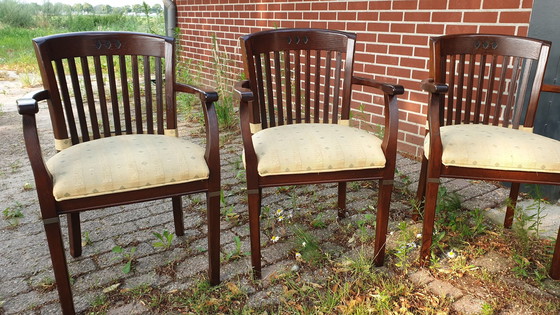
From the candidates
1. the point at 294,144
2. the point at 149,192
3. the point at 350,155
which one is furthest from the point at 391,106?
the point at 149,192

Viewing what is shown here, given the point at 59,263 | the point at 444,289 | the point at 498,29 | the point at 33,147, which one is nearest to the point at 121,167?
the point at 33,147

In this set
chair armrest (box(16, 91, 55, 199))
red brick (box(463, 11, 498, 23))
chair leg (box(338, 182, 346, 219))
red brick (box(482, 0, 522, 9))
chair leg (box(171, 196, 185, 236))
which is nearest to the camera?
chair armrest (box(16, 91, 55, 199))

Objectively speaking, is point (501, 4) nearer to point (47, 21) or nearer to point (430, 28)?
point (430, 28)

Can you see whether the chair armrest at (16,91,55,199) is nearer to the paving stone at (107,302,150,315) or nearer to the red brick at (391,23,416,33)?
the paving stone at (107,302,150,315)

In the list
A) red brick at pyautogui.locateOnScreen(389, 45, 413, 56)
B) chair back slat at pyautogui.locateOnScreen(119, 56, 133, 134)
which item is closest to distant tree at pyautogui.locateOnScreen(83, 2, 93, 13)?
red brick at pyautogui.locateOnScreen(389, 45, 413, 56)

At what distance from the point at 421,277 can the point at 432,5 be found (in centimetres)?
202

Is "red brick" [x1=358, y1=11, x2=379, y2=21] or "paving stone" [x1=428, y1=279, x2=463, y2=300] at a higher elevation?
"red brick" [x1=358, y1=11, x2=379, y2=21]

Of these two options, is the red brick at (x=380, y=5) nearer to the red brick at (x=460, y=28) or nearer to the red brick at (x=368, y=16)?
the red brick at (x=368, y=16)

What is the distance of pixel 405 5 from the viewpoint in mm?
3320

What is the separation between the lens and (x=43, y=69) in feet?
6.03

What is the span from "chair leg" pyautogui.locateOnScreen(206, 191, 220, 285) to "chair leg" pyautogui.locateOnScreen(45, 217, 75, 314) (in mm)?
544

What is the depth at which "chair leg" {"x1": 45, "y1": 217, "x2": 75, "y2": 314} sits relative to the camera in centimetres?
160

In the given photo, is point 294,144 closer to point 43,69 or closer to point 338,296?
point 338,296

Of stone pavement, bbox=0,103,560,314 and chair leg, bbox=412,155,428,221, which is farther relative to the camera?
chair leg, bbox=412,155,428,221
